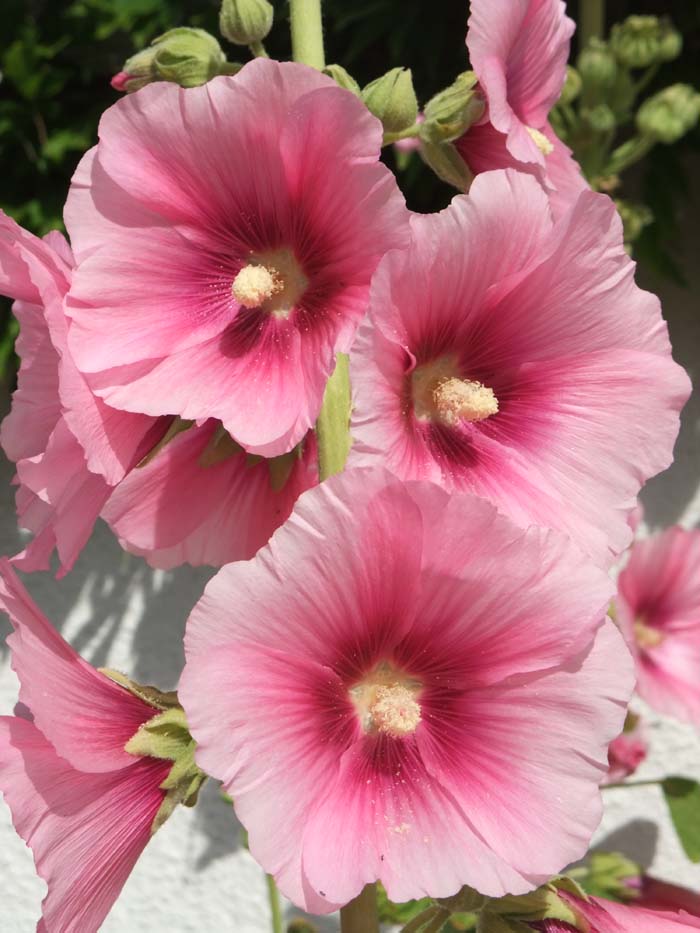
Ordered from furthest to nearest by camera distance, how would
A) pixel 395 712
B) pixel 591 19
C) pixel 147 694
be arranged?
pixel 591 19
pixel 147 694
pixel 395 712

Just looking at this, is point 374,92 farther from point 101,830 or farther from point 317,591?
point 101,830

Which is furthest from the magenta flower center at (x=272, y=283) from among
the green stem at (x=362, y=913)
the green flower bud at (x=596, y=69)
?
the green flower bud at (x=596, y=69)

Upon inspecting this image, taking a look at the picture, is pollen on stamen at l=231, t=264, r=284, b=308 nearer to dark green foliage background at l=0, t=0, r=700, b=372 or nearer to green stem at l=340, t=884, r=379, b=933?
green stem at l=340, t=884, r=379, b=933

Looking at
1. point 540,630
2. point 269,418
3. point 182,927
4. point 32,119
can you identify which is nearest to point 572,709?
point 540,630

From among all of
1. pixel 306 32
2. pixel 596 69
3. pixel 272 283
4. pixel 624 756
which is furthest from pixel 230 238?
pixel 624 756

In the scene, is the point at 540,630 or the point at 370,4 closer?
the point at 540,630

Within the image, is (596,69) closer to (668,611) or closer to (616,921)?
(668,611)
